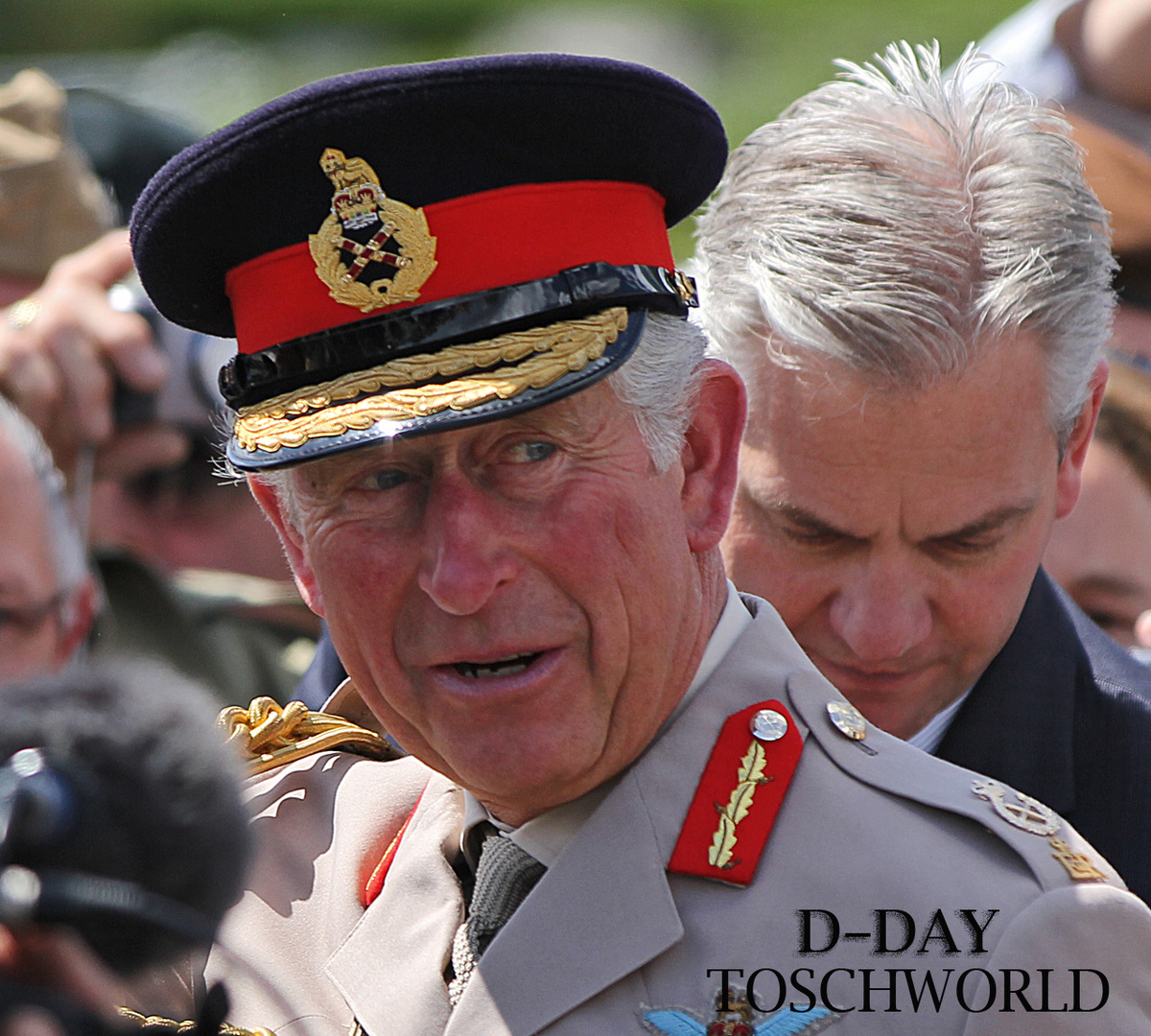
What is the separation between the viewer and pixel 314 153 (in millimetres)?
1957

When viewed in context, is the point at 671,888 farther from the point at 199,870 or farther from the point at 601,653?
the point at 199,870

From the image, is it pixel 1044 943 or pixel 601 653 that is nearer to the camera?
pixel 1044 943

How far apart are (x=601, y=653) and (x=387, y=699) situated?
0.91ft

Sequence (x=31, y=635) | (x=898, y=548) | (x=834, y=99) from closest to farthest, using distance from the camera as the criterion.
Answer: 1. (x=898, y=548)
2. (x=834, y=99)
3. (x=31, y=635)

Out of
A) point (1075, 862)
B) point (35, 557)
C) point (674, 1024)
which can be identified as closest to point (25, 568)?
point (35, 557)

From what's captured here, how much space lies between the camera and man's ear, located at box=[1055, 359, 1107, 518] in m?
2.80

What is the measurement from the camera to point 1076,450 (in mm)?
2848

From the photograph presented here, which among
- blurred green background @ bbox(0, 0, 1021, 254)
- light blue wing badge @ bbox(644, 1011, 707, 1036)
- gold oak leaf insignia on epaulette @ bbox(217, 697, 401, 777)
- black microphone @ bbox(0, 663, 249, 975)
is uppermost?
black microphone @ bbox(0, 663, 249, 975)

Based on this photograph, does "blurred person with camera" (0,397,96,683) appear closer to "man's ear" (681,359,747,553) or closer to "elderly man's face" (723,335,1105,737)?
"elderly man's face" (723,335,1105,737)

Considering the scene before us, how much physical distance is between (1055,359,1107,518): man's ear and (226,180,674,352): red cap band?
3.45 ft

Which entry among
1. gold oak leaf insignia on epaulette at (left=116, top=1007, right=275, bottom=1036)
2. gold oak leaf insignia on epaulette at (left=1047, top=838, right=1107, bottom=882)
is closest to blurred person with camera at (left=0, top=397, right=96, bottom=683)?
gold oak leaf insignia on epaulette at (left=1047, top=838, right=1107, bottom=882)

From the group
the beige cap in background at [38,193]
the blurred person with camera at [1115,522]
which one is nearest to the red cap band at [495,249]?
the blurred person with camera at [1115,522]

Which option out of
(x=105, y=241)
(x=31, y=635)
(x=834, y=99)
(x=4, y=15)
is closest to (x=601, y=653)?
(x=834, y=99)

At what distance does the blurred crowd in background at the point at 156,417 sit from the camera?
3.82 meters
